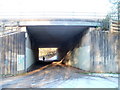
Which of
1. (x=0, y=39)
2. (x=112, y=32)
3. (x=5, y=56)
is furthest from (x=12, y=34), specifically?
(x=112, y=32)

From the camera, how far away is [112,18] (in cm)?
1475

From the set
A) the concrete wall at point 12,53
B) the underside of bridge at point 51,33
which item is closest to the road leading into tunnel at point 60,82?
the concrete wall at point 12,53

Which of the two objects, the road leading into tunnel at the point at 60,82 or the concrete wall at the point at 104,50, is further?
the concrete wall at the point at 104,50

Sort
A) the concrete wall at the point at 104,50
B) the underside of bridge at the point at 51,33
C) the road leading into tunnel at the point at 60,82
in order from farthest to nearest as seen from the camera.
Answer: the underside of bridge at the point at 51,33 → the concrete wall at the point at 104,50 → the road leading into tunnel at the point at 60,82

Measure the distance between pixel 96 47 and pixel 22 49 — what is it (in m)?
6.95

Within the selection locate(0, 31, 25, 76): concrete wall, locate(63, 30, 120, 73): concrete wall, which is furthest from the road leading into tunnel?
locate(63, 30, 120, 73): concrete wall

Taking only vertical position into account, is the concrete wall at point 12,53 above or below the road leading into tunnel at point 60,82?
above

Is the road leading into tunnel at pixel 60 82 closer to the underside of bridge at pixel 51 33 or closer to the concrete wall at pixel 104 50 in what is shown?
the concrete wall at pixel 104 50

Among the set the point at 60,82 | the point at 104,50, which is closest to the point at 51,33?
the point at 104,50

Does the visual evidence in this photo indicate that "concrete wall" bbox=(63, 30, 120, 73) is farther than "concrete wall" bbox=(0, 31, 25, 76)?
Yes

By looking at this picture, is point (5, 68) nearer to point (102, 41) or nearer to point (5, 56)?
point (5, 56)

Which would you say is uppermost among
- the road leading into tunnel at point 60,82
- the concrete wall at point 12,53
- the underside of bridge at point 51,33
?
the underside of bridge at point 51,33

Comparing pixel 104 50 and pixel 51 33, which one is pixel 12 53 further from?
pixel 104 50

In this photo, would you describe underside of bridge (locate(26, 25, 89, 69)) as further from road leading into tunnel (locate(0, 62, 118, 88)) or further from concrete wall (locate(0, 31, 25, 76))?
road leading into tunnel (locate(0, 62, 118, 88))
